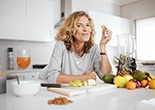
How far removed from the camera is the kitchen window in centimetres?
420

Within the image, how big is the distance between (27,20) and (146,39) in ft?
10.1

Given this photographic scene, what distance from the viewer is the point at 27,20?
2996mm

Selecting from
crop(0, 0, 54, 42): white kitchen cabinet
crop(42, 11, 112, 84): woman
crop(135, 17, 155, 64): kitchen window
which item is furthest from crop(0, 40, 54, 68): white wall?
crop(135, 17, 155, 64): kitchen window

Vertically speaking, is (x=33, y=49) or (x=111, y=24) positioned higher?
(x=111, y=24)

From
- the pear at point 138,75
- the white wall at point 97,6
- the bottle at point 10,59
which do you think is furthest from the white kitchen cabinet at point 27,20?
the pear at point 138,75

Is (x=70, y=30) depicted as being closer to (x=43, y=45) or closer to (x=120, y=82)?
(x=120, y=82)

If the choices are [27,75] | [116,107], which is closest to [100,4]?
[27,75]

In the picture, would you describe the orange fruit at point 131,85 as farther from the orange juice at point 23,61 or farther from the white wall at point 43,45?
the white wall at point 43,45

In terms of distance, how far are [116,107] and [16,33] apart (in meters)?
2.64

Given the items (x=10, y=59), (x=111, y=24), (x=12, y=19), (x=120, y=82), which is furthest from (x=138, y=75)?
(x=111, y=24)

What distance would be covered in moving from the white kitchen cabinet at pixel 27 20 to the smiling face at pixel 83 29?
5.89 feet

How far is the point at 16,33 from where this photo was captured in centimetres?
288

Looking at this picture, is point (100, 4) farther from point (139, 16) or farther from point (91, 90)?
point (91, 90)

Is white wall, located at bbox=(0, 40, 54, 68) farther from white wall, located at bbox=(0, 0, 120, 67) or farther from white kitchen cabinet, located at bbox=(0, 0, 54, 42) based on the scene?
white kitchen cabinet, located at bbox=(0, 0, 54, 42)
